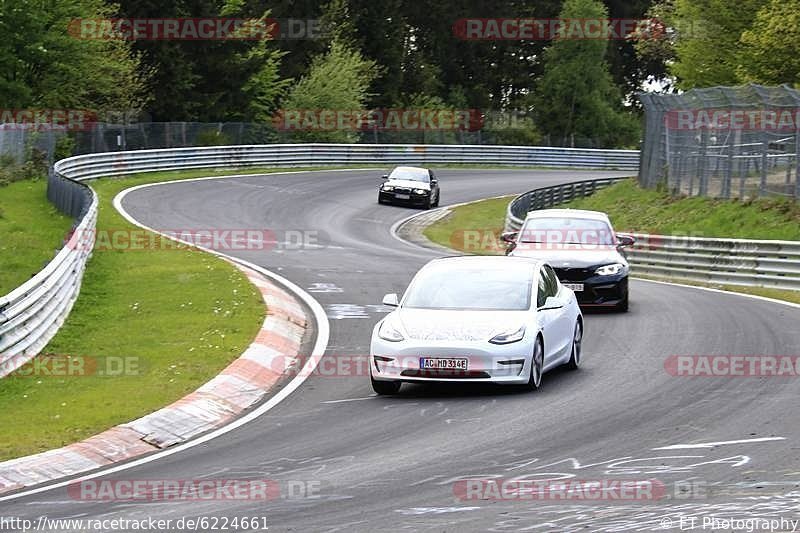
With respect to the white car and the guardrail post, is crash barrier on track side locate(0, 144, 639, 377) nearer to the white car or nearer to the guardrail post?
the white car

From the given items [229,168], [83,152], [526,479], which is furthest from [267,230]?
[526,479]

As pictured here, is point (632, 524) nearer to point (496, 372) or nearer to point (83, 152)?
point (496, 372)

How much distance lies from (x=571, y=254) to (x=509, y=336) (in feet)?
25.5

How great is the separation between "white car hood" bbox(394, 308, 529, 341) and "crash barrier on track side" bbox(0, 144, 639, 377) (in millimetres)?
4555

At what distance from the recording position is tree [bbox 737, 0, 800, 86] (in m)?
43.2

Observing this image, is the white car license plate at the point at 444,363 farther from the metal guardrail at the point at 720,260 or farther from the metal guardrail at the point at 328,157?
the metal guardrail at the point at 328,157

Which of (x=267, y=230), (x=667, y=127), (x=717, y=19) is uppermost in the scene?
(x=717, y=19)

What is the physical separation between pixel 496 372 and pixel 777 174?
21.4 m

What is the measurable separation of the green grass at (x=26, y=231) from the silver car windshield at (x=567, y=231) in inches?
348

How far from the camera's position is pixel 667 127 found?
40.6 m

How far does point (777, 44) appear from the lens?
4347 cm

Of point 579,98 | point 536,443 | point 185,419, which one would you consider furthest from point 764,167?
point 579,98

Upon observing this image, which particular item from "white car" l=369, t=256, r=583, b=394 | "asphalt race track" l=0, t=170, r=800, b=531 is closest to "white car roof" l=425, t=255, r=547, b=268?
"white car" l=369, t=256, r=583, b=394

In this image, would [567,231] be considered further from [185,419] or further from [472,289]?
[185,419]
